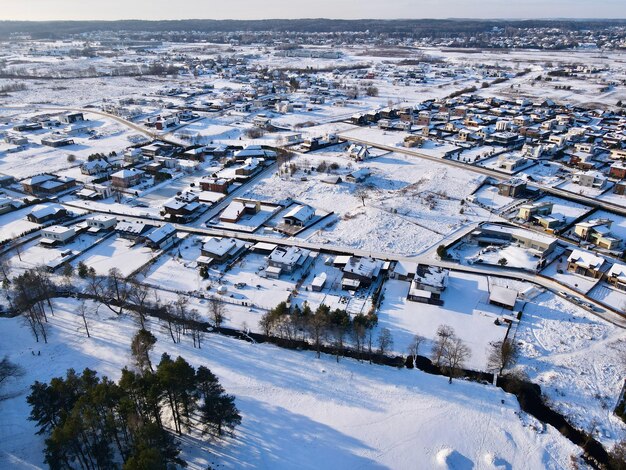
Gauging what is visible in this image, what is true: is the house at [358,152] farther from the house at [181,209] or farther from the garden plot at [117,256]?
the garden plot at [117,256]

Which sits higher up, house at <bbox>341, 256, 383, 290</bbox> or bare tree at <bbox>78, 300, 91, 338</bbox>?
house at <bbox>341, 256, 383, 290</bbox>

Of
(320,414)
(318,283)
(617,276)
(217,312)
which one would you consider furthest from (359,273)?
(617,276)

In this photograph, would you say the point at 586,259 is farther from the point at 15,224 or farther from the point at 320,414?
the point at 15,224

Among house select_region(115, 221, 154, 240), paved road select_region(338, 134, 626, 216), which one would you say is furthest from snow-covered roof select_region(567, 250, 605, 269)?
house select_region(115, 221, 154, 240)

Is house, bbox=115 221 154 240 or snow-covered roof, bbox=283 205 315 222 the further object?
snow-covered roof, bbox=283 205 315 222

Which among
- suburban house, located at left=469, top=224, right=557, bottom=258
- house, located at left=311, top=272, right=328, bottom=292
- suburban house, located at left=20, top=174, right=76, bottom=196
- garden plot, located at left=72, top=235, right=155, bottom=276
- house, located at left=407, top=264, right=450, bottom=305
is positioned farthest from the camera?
suburban house, located at left=20, top=174, right=76, bottom=196

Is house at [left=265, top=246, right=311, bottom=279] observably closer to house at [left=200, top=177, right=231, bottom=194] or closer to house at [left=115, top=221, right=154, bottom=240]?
house at [left=115, top=221, right=154, bottom=240]
